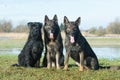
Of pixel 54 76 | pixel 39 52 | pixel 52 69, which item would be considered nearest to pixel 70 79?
pixel 54 76

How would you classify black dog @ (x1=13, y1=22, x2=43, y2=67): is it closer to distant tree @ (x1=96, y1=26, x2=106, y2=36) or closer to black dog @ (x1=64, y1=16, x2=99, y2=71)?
black dog @ (x1=64, y1=16, x2=99, y2=71)

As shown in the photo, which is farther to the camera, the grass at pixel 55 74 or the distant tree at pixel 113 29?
the distant tree at pixel 113 29

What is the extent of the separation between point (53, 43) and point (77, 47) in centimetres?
87

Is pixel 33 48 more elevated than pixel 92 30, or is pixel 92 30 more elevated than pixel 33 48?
pixel 92 30

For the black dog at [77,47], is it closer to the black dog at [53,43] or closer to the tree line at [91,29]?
the black dog at [53,43]

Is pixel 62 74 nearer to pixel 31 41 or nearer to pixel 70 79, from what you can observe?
pixel 70 79

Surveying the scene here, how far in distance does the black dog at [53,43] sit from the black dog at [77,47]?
0.45m

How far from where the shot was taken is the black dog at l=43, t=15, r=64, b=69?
12.9 meters

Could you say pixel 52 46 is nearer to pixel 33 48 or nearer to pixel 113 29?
pixel 33 48

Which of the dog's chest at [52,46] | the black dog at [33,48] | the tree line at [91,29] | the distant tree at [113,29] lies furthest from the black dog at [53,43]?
the distant tree at [113,29]

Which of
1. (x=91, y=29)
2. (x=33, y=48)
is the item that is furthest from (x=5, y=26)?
(x=33, y=48)

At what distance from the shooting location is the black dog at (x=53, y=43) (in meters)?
12.9

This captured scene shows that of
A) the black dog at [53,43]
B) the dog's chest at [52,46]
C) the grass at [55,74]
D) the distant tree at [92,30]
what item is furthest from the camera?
the distant tree at [92,30]

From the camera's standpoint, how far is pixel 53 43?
1308cm
